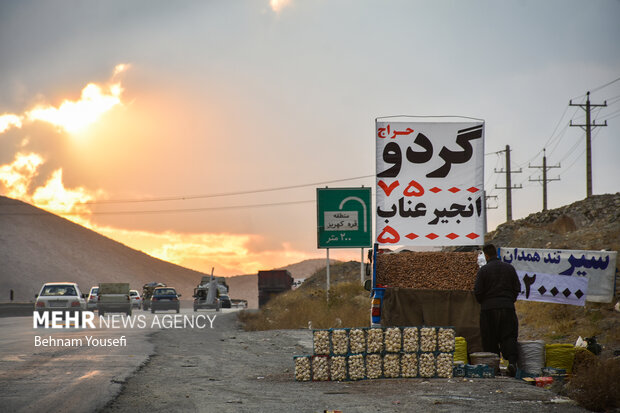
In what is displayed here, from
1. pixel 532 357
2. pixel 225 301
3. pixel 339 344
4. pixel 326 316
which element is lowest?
pixel 225 301

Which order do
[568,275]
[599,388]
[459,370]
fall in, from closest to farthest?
[599,388] → [459,370] → [568,275]

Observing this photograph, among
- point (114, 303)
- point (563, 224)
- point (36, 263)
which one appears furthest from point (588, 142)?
point (36, 263)

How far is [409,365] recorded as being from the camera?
12.4 metres

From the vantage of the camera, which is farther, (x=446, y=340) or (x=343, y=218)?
(x=343, y=218)

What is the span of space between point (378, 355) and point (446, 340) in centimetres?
115

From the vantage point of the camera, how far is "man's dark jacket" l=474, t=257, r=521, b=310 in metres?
12.4

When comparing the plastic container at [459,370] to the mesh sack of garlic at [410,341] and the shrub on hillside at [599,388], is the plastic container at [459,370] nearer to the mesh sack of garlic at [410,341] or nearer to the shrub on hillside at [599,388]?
the mesh sack of garlic at [410,341]

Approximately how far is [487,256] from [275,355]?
7.14 m

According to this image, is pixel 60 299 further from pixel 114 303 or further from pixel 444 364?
pixel 444 364

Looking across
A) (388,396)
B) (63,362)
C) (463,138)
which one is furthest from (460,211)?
(63,362)

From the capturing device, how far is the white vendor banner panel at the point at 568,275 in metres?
20.2

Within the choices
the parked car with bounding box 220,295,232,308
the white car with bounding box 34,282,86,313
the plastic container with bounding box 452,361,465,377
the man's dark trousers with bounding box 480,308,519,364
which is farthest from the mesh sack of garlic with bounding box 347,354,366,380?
the parked car with bounding box 220,295,232,308

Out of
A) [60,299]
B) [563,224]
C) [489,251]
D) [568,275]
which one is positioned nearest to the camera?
[489,251]

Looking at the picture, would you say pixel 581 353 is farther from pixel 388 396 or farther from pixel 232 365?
pixel 232 365
